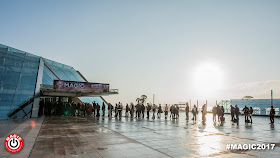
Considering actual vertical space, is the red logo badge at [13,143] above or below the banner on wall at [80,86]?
below

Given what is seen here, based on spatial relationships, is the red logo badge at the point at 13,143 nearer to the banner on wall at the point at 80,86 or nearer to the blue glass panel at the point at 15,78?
the blue glass panel at the point at 15,78

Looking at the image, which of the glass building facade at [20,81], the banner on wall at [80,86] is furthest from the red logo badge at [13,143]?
the banner on wall at [80,86]

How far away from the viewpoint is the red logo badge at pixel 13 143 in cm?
449

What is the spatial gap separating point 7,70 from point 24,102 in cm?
385

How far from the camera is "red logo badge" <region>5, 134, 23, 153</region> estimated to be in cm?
449

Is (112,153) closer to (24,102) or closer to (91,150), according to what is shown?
(91,150)

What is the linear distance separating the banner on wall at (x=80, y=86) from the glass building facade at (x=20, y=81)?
214cm

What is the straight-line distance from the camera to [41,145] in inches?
247

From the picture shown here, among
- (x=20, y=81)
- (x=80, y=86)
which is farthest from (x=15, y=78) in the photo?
(x=80, y=86)

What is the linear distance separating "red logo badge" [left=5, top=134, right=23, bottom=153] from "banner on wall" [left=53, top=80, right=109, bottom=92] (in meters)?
18.7

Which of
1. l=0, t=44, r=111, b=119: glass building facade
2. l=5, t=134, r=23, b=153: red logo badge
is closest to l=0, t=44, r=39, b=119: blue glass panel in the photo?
l=0, t=44, r=111, b=119: glass building facade

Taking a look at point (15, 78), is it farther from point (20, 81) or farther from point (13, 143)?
point (13, 143)

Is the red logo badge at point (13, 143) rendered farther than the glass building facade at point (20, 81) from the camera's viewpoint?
No

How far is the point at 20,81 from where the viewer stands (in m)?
19.9
